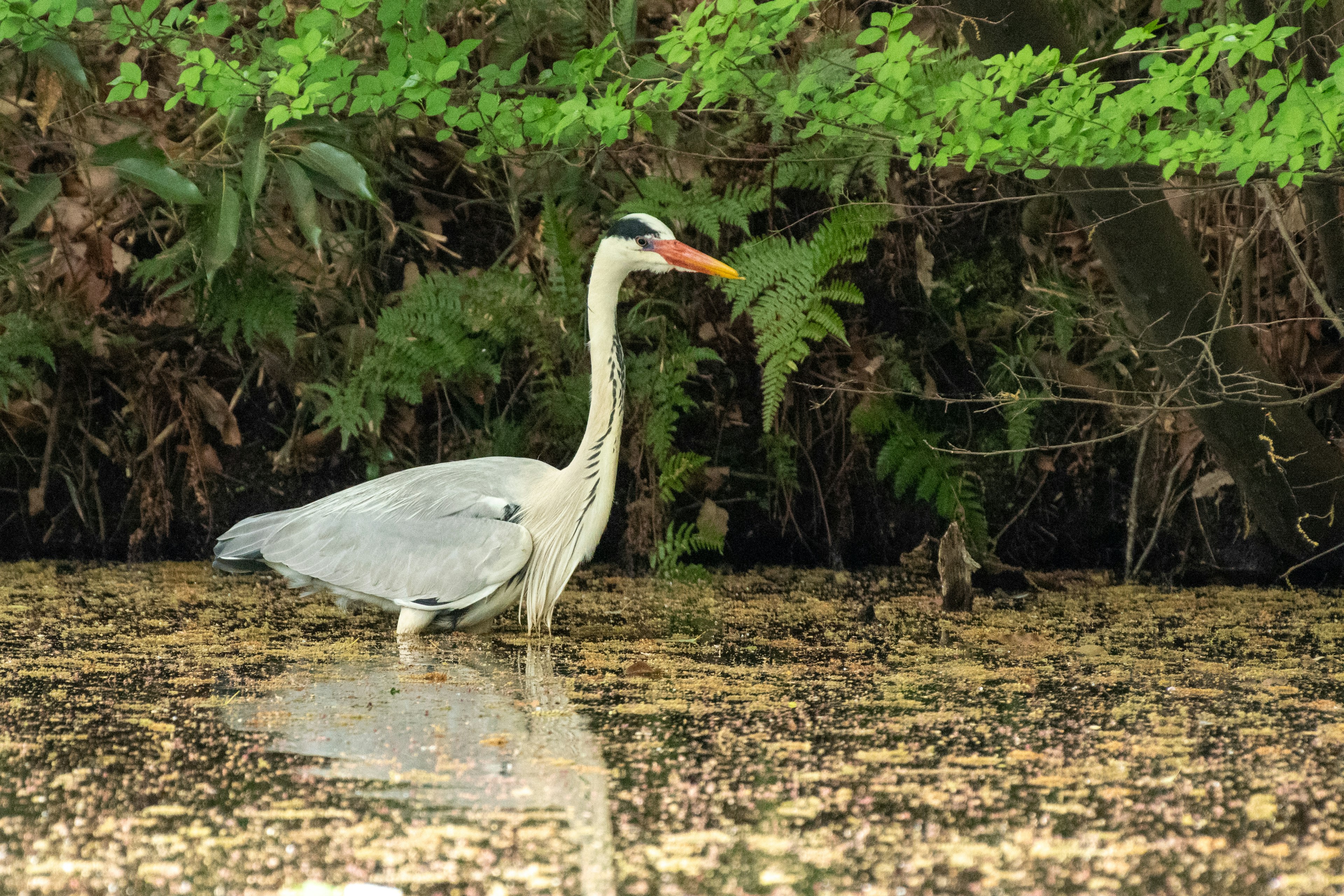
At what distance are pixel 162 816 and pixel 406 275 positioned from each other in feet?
11.1

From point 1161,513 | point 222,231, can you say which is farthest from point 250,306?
point 1161,513

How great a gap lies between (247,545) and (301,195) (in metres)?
→ 1.15

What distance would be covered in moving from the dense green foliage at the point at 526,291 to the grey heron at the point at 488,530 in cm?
60

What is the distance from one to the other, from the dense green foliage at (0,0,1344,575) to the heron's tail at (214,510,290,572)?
0.62m

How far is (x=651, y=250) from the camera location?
3857 millimetres

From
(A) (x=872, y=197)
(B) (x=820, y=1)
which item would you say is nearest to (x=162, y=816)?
(A) (x=872, y=197)

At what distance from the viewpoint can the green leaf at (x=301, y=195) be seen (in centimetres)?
443

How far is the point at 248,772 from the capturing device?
87.9 inches

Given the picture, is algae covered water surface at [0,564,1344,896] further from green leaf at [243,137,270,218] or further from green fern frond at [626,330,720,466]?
green leaf at [243,137,270,218]

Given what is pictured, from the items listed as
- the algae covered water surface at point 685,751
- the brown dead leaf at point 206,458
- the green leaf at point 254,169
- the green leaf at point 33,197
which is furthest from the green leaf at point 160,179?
the algae covered water surface at point 685,751

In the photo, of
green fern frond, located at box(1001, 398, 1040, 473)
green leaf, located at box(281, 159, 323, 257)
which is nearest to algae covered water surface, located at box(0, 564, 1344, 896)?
green fern frond, located at box(1001, 398, 1040, 473)

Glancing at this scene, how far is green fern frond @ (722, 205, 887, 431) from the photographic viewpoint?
173 inches

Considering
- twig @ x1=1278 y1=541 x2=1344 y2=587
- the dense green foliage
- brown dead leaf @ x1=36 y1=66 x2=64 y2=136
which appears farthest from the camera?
brown dead leaf @ x1=36 y1=66 x2=64 y2=136

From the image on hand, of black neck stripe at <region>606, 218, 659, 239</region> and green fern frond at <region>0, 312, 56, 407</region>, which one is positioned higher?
black neck stripe at <region>606, 218, 659, 239</region>
